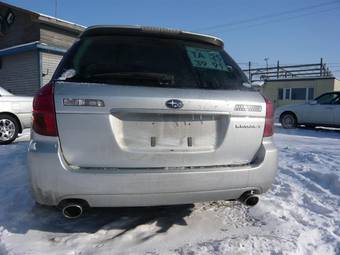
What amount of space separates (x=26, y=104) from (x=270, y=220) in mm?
6832

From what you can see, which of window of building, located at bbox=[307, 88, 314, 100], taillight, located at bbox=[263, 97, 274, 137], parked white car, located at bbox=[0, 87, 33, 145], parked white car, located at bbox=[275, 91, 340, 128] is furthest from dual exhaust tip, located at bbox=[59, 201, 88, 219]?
window of building, located at bbox=[307, 88, 314, 100]

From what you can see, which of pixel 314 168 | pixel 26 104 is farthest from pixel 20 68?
pixel 314 168

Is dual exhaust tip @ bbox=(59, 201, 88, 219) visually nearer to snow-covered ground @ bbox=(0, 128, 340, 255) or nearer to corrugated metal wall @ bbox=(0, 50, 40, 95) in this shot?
snow-covered ground @ bbox=(0, 128, 340, 255)

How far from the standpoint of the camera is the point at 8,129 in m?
8.11

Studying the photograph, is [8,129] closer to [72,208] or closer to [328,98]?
[72,208]

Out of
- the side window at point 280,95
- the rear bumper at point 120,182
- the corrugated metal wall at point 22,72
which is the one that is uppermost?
the corrugated metal wall at point 22,72

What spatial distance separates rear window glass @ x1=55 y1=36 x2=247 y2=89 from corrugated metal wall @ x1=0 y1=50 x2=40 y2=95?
15939 millimetres

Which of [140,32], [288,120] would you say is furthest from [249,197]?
[288,120]

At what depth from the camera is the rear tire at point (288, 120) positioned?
45.0 ft

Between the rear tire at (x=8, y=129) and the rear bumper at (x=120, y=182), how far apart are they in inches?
238

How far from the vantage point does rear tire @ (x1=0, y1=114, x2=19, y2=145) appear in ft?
26.4

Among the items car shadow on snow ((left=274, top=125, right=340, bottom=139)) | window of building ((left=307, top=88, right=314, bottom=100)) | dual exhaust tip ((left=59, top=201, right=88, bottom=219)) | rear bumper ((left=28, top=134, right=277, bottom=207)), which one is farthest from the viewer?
window of building ((left=307, top=88, right=314, bottom=100))

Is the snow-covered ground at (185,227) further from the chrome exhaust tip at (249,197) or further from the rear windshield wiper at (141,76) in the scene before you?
the rear windshield wiper at (141,76)

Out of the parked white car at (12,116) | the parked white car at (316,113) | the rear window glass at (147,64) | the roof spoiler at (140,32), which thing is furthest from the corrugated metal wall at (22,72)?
the rear window glass at (147,64)
